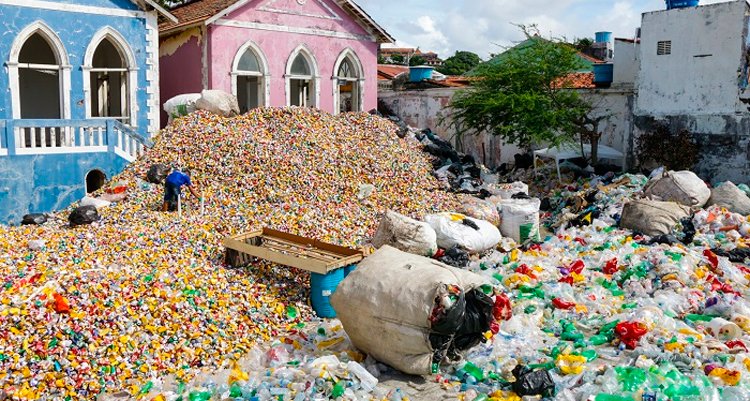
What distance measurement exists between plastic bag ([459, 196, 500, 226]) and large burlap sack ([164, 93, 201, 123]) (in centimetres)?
673

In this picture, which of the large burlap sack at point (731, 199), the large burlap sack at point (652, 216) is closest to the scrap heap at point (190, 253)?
the large burlap sack at point (652, 216)

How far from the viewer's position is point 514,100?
1616cm

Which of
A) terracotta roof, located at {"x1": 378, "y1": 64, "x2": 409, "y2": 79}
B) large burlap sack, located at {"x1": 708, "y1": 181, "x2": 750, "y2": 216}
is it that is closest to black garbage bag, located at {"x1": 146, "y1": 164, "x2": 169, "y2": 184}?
large burlap sack, located at {"x1": 708, "y1": 181, "x2": 750, "y2": 216}

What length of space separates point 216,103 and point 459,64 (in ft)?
119

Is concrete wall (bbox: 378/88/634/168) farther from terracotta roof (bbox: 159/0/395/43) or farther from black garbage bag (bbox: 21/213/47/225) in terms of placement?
black garbage bag (bbox: 21/213/47/225)

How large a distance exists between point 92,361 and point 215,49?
435 inches

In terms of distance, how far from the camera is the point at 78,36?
13625 mm

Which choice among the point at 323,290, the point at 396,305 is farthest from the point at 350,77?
the point at 396,305

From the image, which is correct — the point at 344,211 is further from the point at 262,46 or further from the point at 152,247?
the point at 262,46

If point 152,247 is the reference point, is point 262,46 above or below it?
above

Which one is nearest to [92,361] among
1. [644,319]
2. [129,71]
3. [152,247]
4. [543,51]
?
[152,247]

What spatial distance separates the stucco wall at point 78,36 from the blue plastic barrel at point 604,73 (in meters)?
11.4

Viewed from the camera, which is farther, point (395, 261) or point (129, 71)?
point (129, 71)

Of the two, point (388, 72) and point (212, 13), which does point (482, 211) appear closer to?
point (212, 13)
